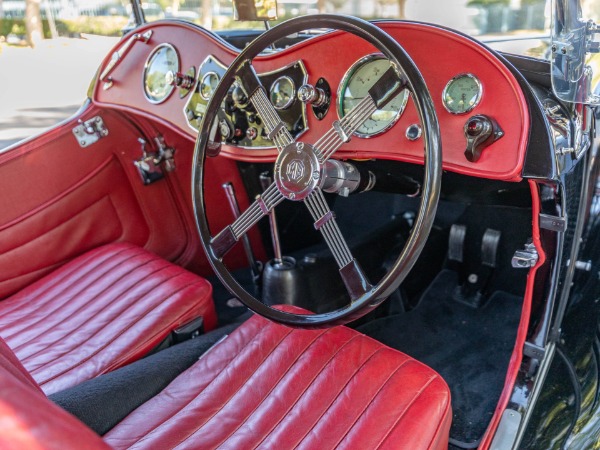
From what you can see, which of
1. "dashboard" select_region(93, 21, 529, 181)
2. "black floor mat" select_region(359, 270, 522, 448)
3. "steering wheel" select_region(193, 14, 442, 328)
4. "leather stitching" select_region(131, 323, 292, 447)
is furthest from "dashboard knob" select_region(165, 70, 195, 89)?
"black floor mat" select_region(359, 270, 522, 448)

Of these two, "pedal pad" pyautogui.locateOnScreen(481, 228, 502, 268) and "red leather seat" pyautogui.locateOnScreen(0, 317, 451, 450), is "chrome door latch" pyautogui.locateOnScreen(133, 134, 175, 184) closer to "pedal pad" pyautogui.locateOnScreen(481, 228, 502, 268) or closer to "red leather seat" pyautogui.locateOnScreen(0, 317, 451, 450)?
"red leather seat" pyautogui.locateOnScreen(0, 317, 451, 450)

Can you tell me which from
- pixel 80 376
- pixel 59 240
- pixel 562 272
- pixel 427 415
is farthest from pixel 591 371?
pixel 59 240

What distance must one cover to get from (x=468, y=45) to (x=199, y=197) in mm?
678

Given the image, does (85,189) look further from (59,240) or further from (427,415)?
(427,415)

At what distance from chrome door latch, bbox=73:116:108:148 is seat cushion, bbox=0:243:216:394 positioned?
427mm

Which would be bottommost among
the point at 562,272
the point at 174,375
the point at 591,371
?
the point at 591,371

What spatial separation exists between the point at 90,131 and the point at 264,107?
1.05 m

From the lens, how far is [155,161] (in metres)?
2.15

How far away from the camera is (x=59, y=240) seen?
198cm

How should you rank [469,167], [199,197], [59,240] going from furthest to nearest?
[59,240] → [199,197] → [469,167]

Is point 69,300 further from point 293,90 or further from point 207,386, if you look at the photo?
point 293,90

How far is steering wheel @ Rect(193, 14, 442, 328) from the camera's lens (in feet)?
3.34

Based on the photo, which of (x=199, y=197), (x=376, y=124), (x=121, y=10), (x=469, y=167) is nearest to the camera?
(x=469, y=167)

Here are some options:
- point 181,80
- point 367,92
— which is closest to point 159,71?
point 181,80
